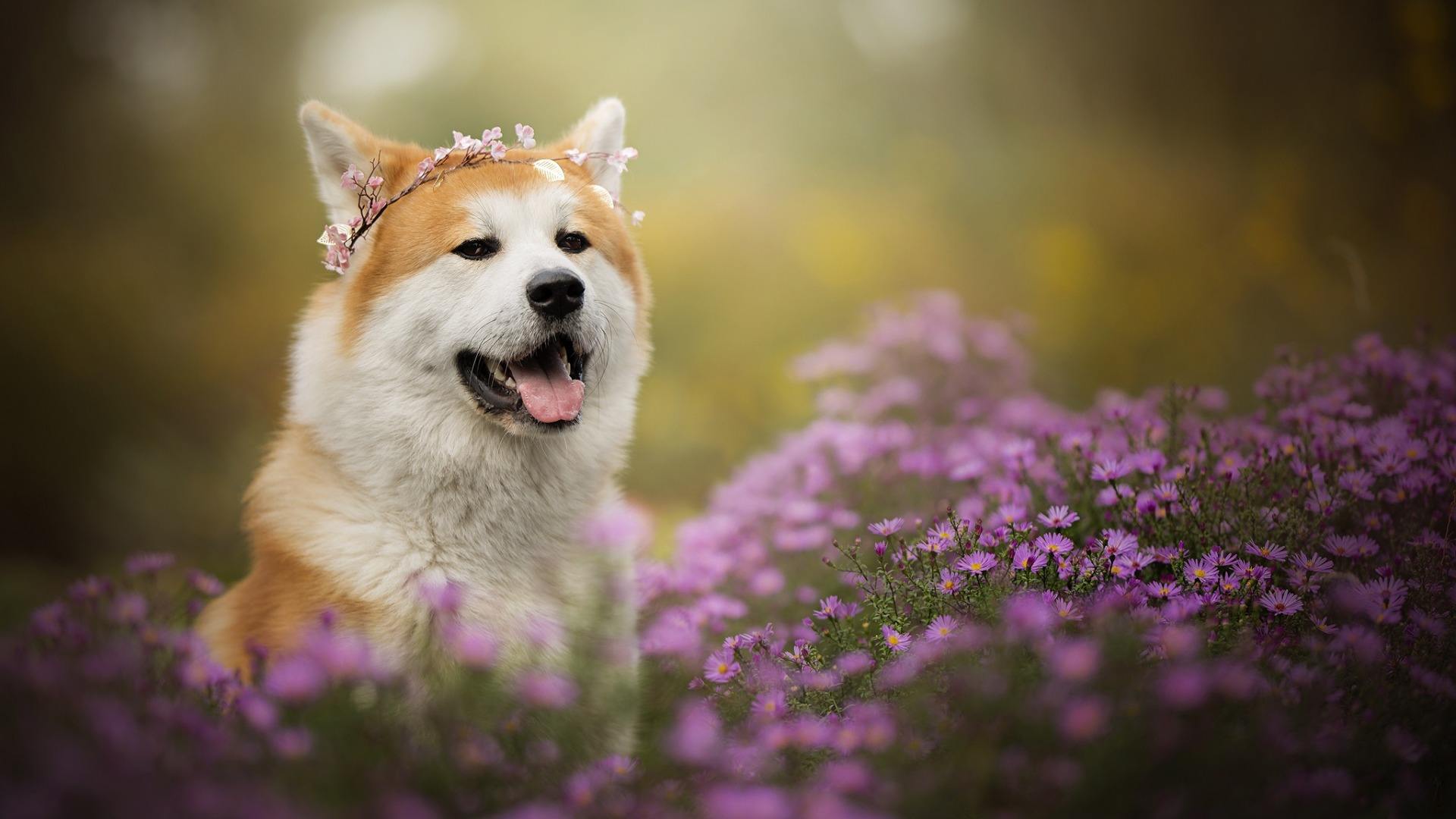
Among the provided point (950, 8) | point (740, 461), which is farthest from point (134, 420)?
point (950, 8)

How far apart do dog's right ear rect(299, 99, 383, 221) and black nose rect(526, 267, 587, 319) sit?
65 cm

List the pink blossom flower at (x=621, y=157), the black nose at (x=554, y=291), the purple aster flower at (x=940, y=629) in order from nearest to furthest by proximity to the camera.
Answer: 1. the purple aster flower at (x=940, y=629)
2. the black nose at (x=554, y=291)
3. the pink blossom flower at (x=621, y=157)

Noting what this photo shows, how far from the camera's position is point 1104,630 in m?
1.42

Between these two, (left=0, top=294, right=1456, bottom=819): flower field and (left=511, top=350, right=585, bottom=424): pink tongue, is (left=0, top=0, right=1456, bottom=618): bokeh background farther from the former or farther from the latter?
(left=511, top=350, right=585, bottom=424): pink tongue

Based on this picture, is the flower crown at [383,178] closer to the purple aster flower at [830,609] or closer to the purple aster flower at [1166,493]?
the purple aster flower at [830,609]

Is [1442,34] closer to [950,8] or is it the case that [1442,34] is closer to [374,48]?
[950,8]

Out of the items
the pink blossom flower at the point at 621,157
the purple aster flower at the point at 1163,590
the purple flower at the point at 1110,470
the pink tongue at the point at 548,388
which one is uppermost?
the pink blossom flower at the point at 621,157

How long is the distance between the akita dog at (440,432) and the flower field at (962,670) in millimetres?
161

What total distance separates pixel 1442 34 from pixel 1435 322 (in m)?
1.80

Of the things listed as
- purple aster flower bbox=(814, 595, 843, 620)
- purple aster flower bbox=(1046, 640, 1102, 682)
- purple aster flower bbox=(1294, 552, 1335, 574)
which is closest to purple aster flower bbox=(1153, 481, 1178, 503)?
purple aster flower bbox=(1294, 552, 1335, 574)

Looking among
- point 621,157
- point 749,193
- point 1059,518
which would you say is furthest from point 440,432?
point 749,193

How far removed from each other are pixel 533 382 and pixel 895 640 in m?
1.14

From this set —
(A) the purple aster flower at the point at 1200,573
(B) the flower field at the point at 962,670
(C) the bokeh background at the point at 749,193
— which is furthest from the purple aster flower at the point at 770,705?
(C) the bokeh background at the point at 749,193

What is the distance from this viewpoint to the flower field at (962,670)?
1.22 meters
